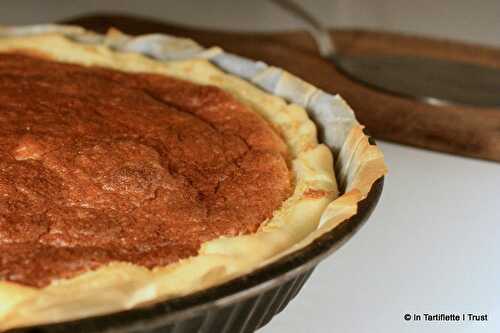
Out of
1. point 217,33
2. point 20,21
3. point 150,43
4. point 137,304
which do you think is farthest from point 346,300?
point 20,21

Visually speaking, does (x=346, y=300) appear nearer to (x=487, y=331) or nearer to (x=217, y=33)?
(x=487, y=331)

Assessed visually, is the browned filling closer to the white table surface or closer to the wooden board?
the white table surface

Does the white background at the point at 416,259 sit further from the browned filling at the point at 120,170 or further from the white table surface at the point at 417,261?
the browned filling at the point at 120,170

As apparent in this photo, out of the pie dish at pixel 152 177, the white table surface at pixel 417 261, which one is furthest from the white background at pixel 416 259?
the pie dish at pixel 152 177

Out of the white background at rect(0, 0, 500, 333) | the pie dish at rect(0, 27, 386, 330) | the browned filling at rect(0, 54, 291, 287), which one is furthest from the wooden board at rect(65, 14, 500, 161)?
the browned filling at rect(0, 54, 291, 287)

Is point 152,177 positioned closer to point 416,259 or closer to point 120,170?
point 120,170

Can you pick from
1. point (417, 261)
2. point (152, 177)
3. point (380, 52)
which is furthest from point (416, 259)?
point (380, 52)

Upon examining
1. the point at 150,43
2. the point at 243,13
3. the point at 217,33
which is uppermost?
the point at 150,43
